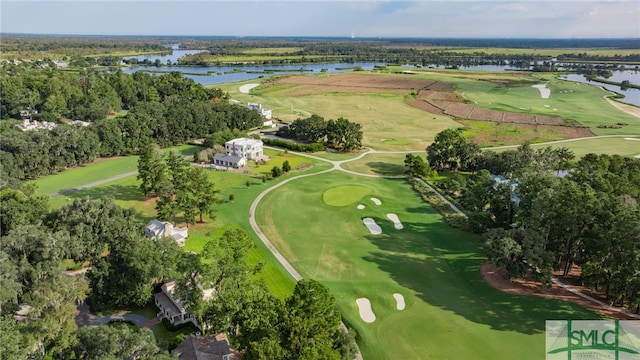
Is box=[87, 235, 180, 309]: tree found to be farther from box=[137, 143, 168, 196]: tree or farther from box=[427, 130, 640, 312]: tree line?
box=[427, 130, 640, 312]: tree line

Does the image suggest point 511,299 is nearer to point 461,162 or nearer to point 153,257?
point 153,257

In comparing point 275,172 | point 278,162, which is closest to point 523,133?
point 278,162

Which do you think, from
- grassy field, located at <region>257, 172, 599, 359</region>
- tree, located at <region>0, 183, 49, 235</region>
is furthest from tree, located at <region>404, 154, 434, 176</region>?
tree, located at <region>0, 183, 49, 235</region>

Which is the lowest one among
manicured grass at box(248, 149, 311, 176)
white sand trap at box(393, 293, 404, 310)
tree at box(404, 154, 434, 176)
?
white sand trap at box(393, 293, 404, 310)

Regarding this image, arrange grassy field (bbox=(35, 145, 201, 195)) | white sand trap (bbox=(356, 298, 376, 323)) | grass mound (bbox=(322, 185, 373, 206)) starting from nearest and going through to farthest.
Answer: white sand trap (bbox=(356, 298, 376, 323))
grass mound (bbox=(322, 185, 373, 206))
grassy field (bbox=(35, 145, 201, 195))

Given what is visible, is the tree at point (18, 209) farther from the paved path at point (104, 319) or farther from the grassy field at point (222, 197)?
the paved path at point (104, 319)

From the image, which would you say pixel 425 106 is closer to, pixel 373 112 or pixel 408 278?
pixel 373 112
